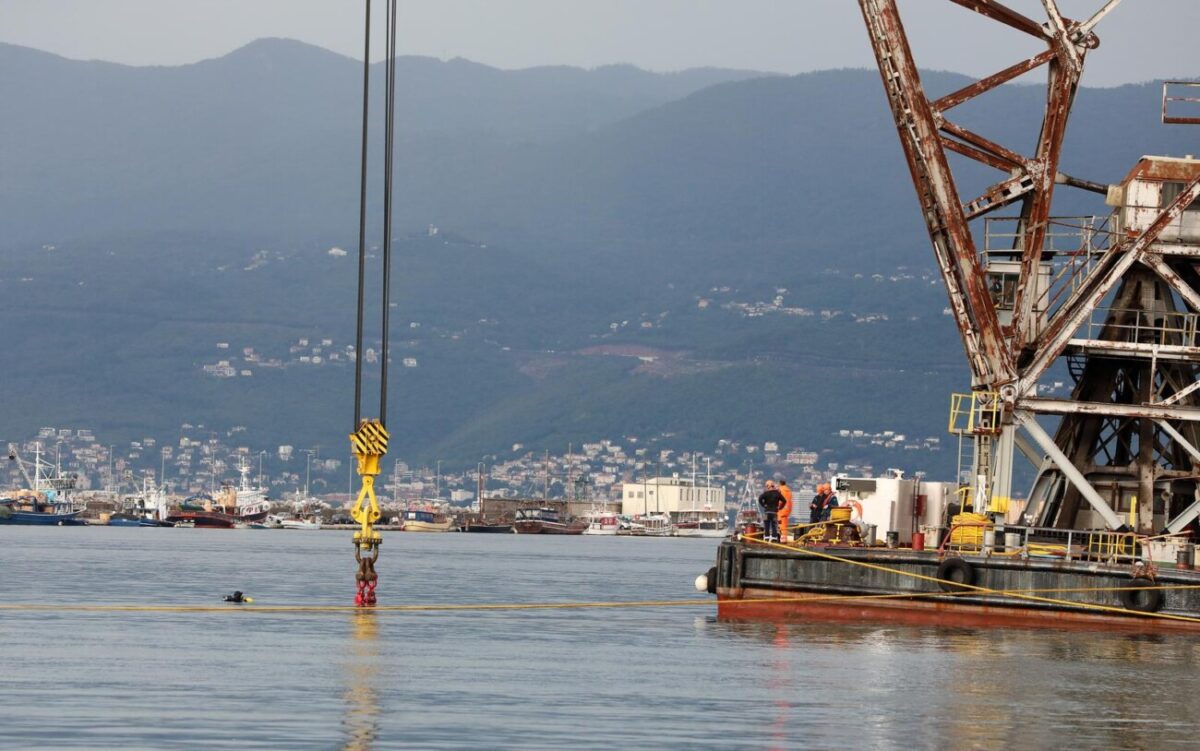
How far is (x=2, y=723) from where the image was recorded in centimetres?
2273

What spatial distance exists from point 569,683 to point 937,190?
64.4 ft

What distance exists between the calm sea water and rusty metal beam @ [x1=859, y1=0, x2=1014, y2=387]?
23.7 ft

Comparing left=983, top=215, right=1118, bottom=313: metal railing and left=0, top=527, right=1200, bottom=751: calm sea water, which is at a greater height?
left=983, top=215, right=1118, bottom=313: metal railing

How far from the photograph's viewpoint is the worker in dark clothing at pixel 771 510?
43.9m

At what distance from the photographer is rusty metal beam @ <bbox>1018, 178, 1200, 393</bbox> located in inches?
1743

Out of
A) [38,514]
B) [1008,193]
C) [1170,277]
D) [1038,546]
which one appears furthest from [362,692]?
[38,514]

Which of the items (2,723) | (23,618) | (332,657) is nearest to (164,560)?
(23,618)

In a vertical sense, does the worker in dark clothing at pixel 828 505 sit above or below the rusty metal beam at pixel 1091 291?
below

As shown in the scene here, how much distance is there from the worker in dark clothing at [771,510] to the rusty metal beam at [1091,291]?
17.9ft

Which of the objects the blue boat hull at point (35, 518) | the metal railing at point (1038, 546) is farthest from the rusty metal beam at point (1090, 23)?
the blue boat hull at point (35, 518)

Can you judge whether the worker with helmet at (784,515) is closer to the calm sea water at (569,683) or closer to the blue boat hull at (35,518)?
the calm sea water at (569,683)

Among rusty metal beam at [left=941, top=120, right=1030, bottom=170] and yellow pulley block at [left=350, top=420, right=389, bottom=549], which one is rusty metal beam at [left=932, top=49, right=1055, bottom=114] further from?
yellow pulley block at [left=350, top=420, right=389, bottom=549]

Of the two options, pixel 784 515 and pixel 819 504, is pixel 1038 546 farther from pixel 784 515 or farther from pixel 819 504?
pixel 819 504

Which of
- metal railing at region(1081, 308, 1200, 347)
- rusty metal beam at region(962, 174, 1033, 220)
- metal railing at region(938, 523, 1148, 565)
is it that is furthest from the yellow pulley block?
metal railing at region(1081, 308, 1200, 347)
